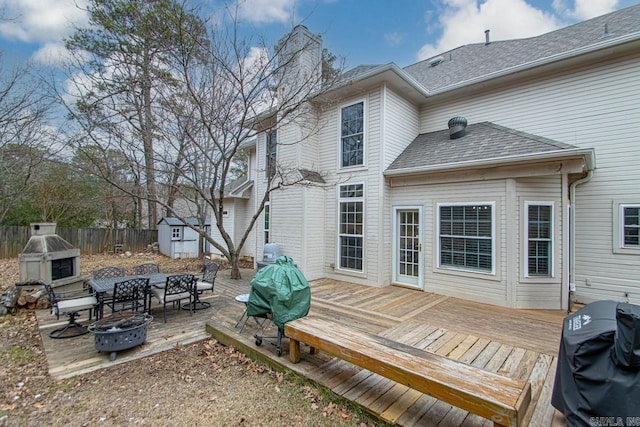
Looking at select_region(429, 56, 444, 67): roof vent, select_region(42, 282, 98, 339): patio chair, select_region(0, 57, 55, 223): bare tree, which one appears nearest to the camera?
select_region(42, 282, 98, 339): patio chair

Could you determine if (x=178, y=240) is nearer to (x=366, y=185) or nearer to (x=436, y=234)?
(x=366, y=185)

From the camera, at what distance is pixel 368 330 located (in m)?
4.48

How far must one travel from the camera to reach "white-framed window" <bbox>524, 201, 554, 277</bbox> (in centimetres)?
588

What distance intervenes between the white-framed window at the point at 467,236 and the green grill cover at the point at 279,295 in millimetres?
4436

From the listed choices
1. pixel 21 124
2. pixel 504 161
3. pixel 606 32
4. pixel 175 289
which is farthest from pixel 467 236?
pixel 21 124

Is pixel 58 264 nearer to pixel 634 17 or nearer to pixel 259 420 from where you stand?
pixel 259 420

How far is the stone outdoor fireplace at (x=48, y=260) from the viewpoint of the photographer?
582 centimetres

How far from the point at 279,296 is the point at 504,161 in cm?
538

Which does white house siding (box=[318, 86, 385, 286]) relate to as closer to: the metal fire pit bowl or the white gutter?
the white gutter

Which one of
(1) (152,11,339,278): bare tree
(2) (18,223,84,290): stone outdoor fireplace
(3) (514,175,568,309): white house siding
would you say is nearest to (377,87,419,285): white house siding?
(1) (152,11,339,278): bare tree

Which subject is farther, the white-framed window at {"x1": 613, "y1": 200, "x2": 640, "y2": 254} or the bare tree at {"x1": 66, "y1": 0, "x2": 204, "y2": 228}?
the bare tree at {"x1": 66, "y1": 0, "x2": 204, "y2": 228}

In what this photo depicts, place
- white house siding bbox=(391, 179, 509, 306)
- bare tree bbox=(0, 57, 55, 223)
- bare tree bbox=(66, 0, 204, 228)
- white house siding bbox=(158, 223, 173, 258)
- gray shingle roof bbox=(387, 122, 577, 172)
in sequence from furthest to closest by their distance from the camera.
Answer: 1. white house siding bbox=(158, 223, 173, 258)
2. bare tree bbox=(0, 57, 55, 223)
3. bare tree bbox=(66, 0, 204, 228)
4. white house siding bbox=(391, 179, 509, 306)
5. gray shingle roof bbox=(387, 122, 577, 172)

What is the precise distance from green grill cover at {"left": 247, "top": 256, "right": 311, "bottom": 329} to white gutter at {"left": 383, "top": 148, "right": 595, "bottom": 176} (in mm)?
4574

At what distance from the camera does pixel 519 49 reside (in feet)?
27.0
